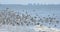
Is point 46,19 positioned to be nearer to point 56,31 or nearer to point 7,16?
point 56,31

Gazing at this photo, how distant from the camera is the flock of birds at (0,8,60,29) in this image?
10.8 ft

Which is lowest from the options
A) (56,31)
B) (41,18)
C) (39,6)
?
(56,31)

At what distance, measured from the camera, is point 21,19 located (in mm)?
3369

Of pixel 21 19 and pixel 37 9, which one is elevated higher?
pixel 37 9

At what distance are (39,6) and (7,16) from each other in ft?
1.91

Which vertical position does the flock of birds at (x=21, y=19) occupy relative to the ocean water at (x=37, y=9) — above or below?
below

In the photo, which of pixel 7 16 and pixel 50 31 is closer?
pixel 50 31

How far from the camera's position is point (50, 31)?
3.14 m

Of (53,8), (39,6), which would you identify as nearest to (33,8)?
(39,6)

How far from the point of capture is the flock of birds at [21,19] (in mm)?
3281

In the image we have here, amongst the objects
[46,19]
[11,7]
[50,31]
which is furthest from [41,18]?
[11,7]

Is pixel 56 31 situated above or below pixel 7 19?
below

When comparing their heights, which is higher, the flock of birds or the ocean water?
the ocean water

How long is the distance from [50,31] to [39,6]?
0.47m
